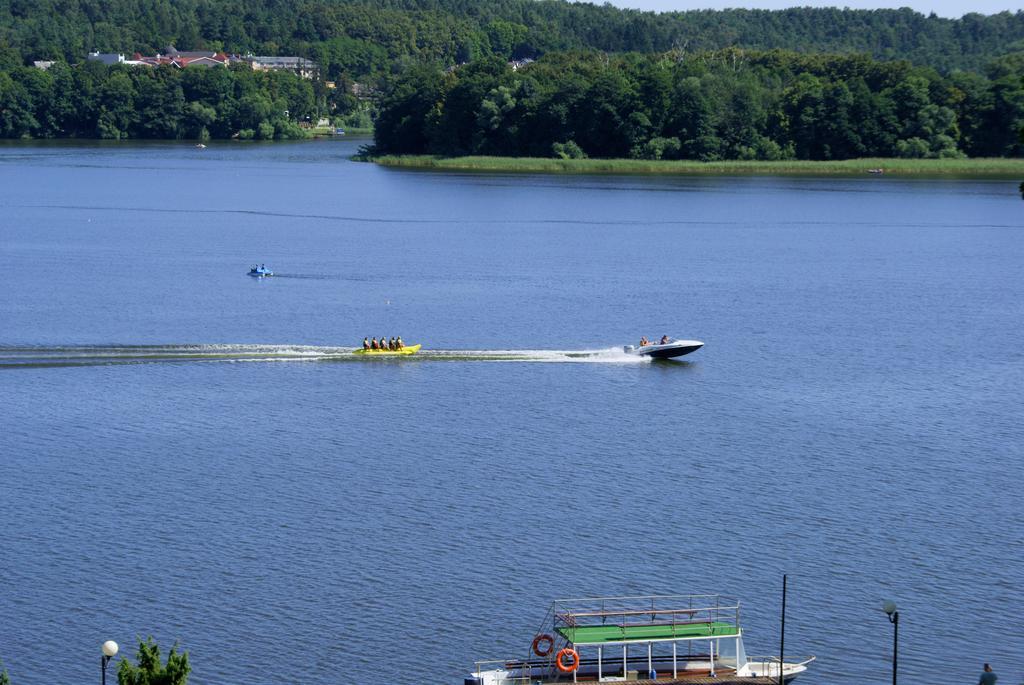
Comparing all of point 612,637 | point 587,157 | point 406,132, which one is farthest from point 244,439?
point 406,132

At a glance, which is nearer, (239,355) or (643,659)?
(643,659)

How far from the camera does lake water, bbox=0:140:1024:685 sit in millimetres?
39156

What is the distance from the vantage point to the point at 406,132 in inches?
7687

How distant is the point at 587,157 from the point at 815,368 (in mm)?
113581

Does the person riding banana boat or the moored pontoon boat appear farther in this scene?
the person riding banana boat

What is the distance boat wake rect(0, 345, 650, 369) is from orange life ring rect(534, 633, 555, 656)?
35.3 metres

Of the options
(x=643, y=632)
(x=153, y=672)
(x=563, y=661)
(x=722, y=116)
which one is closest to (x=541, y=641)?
(x=563, y=661)

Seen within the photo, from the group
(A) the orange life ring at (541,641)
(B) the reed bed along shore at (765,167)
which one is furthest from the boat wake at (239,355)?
(B) the reed bed along shore at (765,167)

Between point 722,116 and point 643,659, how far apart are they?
14800 centimetres

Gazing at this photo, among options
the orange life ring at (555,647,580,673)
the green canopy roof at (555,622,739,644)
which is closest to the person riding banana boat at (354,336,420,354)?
the green canopy roof at (555,622,739,644)

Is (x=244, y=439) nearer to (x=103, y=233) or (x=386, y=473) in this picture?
(x=386, y=473)

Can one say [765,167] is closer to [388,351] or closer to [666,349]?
[666,349]

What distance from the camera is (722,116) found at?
177 m

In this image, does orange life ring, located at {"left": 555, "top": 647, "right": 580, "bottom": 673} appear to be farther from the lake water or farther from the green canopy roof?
the lake water
